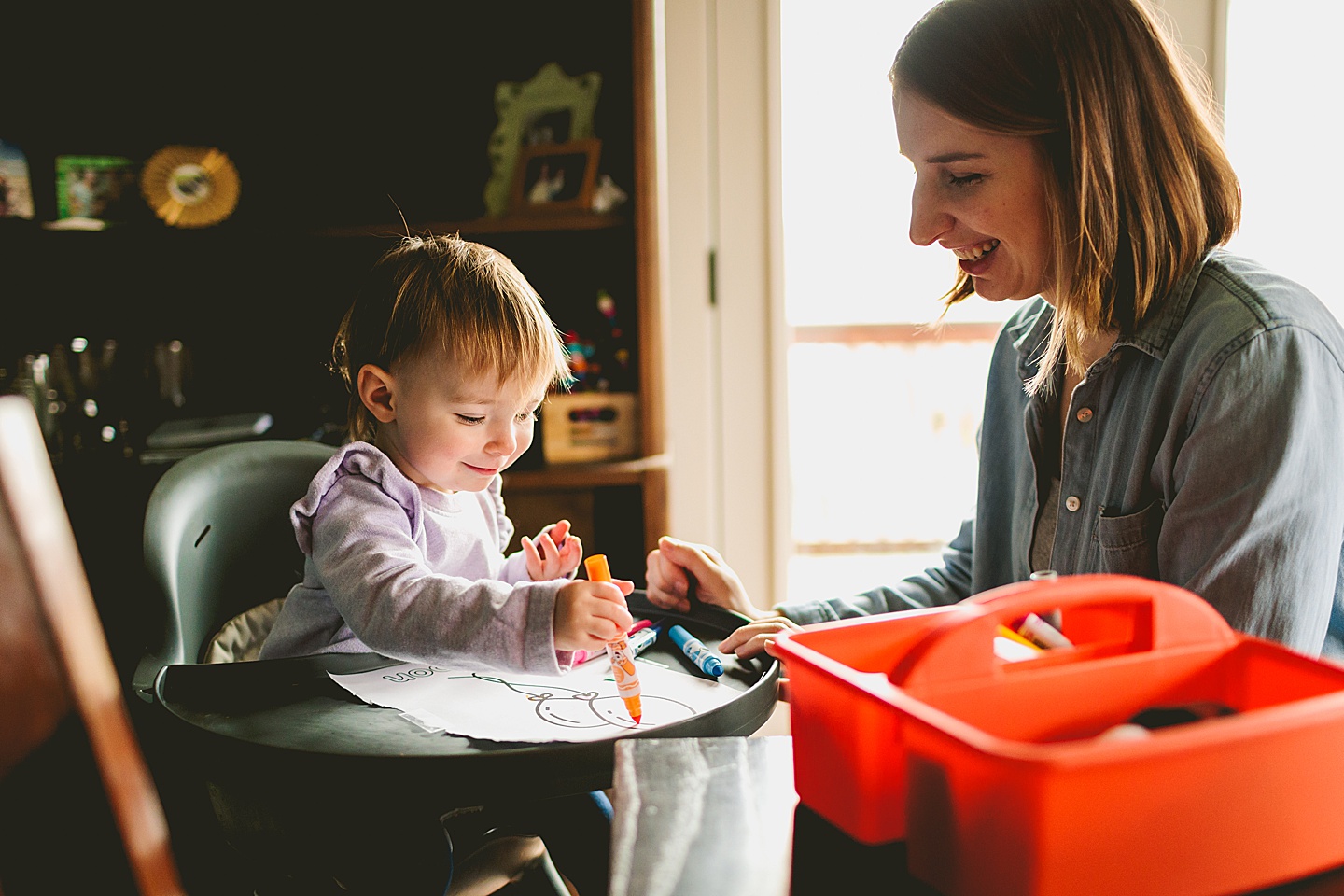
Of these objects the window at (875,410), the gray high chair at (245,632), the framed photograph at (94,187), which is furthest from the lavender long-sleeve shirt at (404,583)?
the window at (875,410)

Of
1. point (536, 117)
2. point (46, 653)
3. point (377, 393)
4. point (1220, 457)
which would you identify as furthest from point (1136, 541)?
point (536, 117)

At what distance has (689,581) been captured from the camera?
125 cm

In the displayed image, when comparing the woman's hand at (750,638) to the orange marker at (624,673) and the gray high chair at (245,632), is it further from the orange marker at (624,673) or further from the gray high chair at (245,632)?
the gray high chair at (245,632)

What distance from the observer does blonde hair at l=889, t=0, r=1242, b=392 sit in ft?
3.60

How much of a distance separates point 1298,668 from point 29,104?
9.49 feet

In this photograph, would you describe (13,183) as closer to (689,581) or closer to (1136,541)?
(689,581)

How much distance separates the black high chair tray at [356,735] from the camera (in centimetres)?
76

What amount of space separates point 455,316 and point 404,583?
32 cm

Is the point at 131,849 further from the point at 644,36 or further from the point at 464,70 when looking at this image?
the point at 464,70

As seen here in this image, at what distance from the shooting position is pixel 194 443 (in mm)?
2172

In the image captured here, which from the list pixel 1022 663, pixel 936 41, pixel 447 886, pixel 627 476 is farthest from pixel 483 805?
pixel 627 476

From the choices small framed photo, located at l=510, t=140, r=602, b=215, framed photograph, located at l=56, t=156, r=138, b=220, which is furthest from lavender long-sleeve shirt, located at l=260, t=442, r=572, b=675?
framed photograph, located at l=56, t=156, r=138, b=220

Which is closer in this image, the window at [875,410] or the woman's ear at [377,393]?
the woman's ear at [377,393]

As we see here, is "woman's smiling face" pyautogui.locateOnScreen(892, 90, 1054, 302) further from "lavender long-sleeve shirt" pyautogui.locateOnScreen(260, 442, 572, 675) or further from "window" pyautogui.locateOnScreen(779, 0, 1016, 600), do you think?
"window" pyautogui.locateOnScreen(779, 0, 1016, 600)
